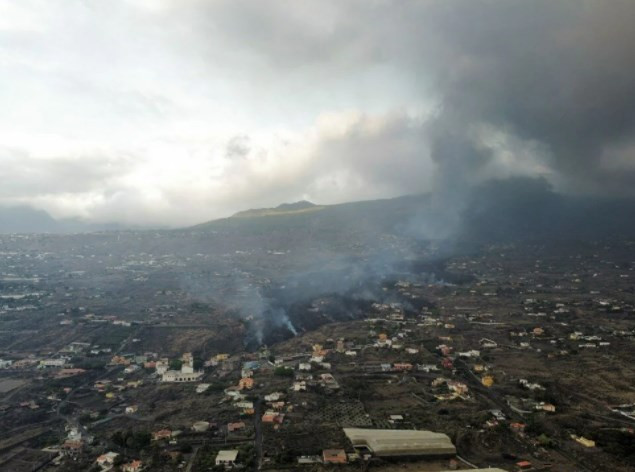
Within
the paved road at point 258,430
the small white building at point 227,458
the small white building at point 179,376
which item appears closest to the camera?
the small white building at point 227,458

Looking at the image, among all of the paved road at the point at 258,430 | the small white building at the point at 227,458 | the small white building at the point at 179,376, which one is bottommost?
the small white building at the point at 179,376

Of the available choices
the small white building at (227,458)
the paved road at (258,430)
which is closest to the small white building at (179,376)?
the paved road at (258,430)

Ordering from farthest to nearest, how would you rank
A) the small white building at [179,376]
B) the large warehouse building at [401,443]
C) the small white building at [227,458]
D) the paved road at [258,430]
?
the small white building at [179,376] < the large warehouse building at [401,443] < the paved road at [258,430] < the small white building at [227,458]

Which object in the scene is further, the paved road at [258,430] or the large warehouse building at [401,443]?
the large warehouse building at [401,443]

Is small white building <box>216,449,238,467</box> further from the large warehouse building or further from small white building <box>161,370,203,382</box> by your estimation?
small white building <box>161,370,203,382</box>

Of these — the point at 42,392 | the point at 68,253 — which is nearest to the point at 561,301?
the point at 42,392

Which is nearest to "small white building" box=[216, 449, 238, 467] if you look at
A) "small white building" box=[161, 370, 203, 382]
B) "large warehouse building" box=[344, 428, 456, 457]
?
"large warehouse building" box=[344, 428, 456, 457]

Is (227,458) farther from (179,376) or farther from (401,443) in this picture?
(179,376)

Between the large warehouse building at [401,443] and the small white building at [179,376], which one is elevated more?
the large warehouse building at [401,443]

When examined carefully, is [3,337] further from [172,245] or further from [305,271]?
[172,245]

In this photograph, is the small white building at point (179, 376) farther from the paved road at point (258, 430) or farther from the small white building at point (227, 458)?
the small white building at point (227, 458)
